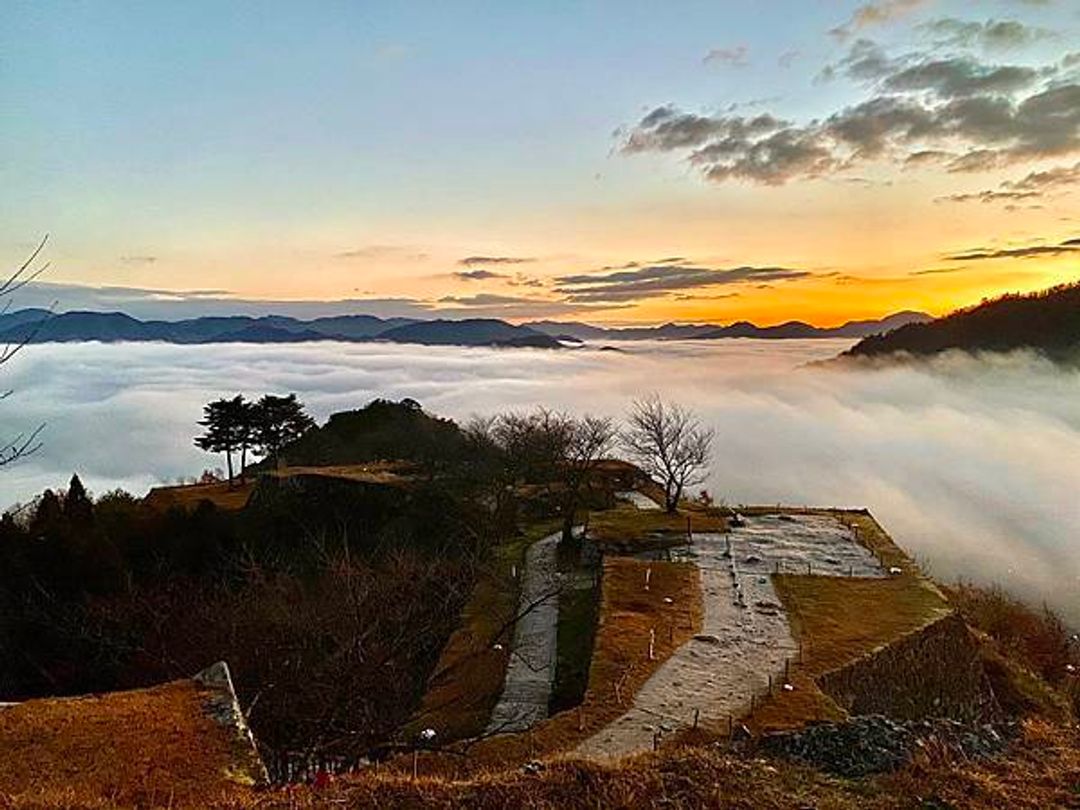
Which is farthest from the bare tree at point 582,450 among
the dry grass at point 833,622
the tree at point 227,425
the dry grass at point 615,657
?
the tree at point 227,425

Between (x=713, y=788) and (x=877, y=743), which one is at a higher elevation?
(x=713, y=788)

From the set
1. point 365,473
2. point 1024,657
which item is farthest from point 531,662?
point 365,473

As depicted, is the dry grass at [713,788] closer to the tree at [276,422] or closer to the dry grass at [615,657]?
the dry grass at [615,657]

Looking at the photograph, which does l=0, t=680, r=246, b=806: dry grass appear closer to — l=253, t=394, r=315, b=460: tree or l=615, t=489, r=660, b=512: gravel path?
l=615, t=489, r=660, b=512: gravel path

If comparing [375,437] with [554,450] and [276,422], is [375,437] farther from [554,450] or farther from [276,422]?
[554,450]

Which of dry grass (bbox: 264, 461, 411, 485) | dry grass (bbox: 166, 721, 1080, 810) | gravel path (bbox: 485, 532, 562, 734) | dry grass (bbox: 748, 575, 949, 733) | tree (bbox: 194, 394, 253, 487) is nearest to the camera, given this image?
dry grass (bbox: 166, 721, 1080, 810)

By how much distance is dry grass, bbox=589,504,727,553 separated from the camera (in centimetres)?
2750

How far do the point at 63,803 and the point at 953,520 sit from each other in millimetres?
79428

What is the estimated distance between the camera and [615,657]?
53.7 ft

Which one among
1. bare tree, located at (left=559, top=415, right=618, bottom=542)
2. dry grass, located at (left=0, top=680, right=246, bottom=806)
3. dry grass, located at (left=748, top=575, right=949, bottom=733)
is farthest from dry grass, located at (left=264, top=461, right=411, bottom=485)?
dry grass, located at (left=0, top=680, right=246, bottom=806)

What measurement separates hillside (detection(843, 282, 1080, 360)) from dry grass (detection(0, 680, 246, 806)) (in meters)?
124

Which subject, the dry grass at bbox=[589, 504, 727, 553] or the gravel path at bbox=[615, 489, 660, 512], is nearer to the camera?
the dry grass at bbox=[589, 504, 727, 553]

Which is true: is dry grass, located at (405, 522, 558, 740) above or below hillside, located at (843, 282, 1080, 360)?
below

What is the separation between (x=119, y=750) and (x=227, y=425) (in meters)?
41.2
